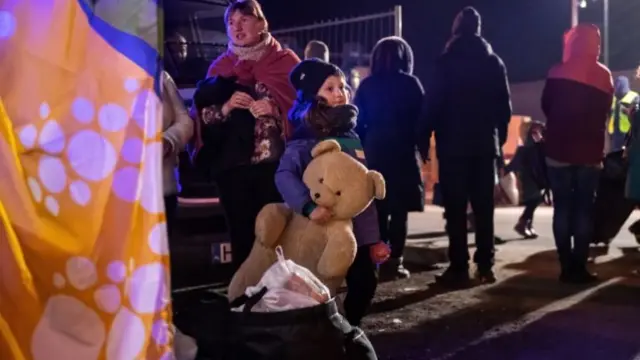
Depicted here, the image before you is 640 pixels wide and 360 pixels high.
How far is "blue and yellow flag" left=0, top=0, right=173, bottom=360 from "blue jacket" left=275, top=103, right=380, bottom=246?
3.96ft

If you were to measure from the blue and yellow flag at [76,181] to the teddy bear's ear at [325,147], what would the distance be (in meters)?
1.27

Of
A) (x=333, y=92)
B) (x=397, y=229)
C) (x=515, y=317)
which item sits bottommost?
(x=515, y=317)

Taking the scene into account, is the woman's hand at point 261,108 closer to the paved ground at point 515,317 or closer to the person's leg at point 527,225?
the paved ground at point 515,317

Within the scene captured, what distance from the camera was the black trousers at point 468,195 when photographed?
5582 millimetres

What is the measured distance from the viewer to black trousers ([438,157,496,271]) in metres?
5.58

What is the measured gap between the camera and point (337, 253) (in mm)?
3328

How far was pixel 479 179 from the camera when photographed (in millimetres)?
5617

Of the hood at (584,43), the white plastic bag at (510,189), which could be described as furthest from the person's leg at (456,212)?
the white plastic bag at (510,189)

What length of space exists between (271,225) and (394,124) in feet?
8.54

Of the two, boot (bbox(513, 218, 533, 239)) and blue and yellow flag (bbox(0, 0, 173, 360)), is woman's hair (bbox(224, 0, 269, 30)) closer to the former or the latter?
blue and yellow flag (bbox(0, 0, 173, 360))

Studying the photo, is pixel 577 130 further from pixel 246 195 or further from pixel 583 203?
pixel 246 195

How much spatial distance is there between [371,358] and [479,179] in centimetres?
292

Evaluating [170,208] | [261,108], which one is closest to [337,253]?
[261,108]

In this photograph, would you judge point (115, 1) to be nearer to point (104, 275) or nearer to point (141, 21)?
point (141, 21)
